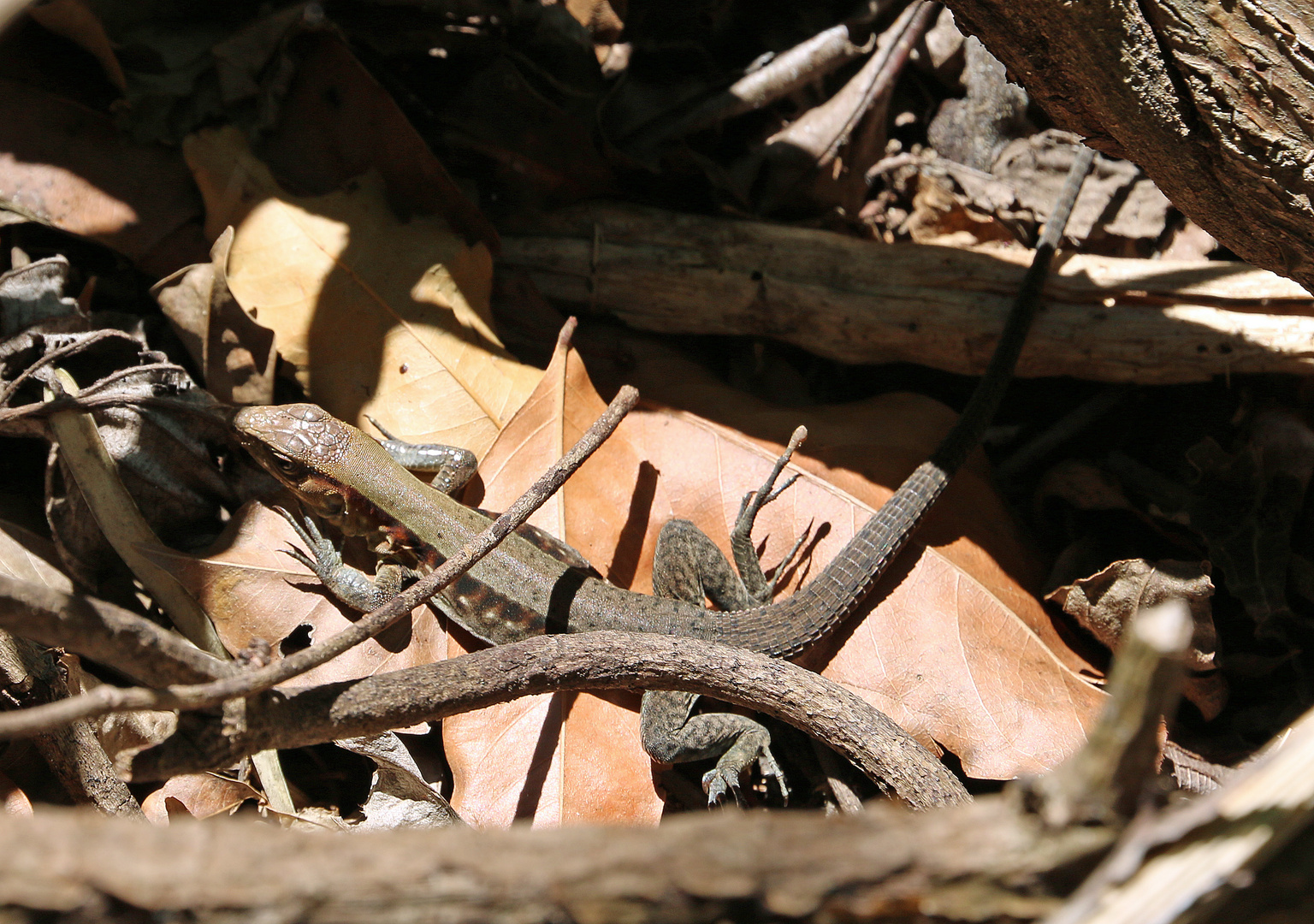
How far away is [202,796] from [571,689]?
145 centimetres

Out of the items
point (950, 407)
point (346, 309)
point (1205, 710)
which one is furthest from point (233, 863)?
point (950, 407)

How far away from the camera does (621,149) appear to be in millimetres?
3775

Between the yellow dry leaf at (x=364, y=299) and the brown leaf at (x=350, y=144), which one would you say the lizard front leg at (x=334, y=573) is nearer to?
the yellow dry leaf at (x=364, y=299)

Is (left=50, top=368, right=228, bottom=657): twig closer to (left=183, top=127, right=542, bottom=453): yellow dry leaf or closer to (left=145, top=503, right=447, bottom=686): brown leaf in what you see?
(left=145, top=503, right=447, bottom=686): brown leaf

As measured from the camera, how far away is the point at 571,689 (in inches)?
79.1

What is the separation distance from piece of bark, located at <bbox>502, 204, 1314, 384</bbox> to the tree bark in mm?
764

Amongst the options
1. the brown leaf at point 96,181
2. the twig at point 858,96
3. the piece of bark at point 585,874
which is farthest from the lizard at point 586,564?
the piece of bark at point 585,874

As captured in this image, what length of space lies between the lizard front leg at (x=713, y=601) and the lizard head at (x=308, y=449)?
1288 mm

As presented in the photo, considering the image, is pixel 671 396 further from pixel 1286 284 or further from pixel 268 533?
pixel 1286 284

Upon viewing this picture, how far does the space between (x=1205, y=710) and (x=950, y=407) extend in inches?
59.6

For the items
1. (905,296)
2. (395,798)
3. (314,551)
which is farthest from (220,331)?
(905,296)

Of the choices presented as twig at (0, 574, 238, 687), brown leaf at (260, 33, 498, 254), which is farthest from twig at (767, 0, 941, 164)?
twig at (0, 574, 238, 687)

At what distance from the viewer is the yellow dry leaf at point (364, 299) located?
10.8 ft

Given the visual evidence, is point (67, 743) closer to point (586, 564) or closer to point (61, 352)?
point (61, 352)
